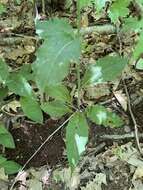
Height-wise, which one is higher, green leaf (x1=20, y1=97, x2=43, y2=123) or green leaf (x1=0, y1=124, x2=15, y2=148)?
green leaf (x1=20, y1=97, x2=43, y2=123)

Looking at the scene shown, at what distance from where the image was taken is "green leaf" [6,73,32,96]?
2054mm

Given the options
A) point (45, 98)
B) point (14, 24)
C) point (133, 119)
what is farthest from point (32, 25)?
point (133, 119)

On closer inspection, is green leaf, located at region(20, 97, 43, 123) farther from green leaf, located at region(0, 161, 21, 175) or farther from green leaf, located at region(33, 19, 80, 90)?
green leaf, located at region(33, 19, 80, 90)

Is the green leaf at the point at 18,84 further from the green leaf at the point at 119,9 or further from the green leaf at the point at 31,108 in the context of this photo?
the green leaf at the point at 119,9

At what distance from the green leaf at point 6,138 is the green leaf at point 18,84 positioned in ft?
0.69

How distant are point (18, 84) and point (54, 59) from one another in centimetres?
44

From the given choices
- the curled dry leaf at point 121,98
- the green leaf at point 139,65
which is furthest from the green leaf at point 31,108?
the green leaf at point 139,65

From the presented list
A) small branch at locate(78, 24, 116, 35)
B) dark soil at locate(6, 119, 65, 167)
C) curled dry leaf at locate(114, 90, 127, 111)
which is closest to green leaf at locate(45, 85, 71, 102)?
dark soil at locate(6, 119, 65, 167)

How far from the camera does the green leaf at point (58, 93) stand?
2.11m

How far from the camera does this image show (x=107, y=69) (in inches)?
77.0

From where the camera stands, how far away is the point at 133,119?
7.53 ft

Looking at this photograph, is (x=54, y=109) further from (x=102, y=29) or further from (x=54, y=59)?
(x=102, y=29)

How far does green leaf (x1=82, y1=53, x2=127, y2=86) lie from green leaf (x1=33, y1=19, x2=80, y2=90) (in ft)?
0.92

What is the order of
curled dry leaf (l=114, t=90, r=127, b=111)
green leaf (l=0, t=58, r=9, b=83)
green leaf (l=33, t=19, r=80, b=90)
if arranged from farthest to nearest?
curled dry leaf (l=114, t=90, r=127, b=111)
green leaf (l=0, t=58, r=9, b=83)
green leaf (l=33, t=19, r=80, b=90)
